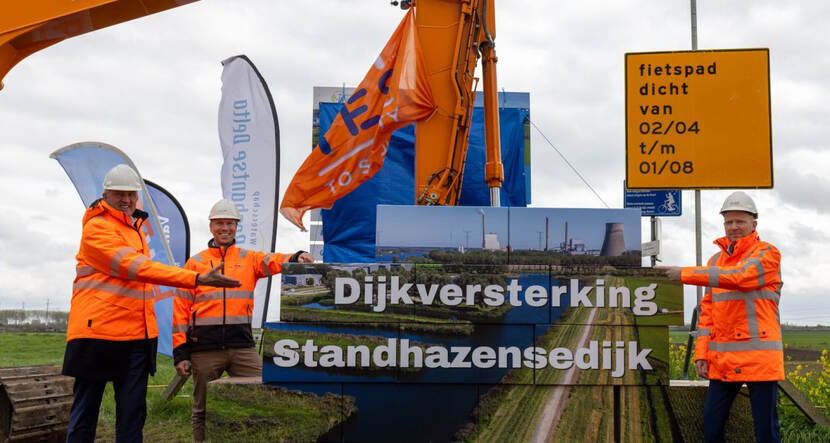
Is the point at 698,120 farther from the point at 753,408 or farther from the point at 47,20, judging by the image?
the point at 47,20

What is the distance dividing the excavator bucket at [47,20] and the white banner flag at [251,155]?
4.17 metres

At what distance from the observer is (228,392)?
5211mm

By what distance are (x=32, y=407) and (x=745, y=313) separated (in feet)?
19.8

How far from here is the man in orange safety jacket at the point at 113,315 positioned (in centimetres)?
467

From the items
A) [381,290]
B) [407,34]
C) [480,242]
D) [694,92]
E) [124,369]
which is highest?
[407,34]

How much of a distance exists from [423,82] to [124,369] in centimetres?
385

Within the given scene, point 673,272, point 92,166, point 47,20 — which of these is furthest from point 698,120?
point 92,166

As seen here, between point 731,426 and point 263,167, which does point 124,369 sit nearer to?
point 731,426

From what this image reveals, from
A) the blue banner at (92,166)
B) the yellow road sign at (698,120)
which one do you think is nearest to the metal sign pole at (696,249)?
the yellow road sign at (698,120)

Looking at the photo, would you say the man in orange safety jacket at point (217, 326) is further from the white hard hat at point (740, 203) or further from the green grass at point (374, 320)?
the white hard hat at point (740, 203)

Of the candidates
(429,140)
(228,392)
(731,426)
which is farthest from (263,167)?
(731,426)

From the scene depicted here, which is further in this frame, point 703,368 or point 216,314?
point 216,314

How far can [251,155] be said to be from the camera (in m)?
11.0

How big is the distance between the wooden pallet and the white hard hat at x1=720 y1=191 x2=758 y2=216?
6018 mm
